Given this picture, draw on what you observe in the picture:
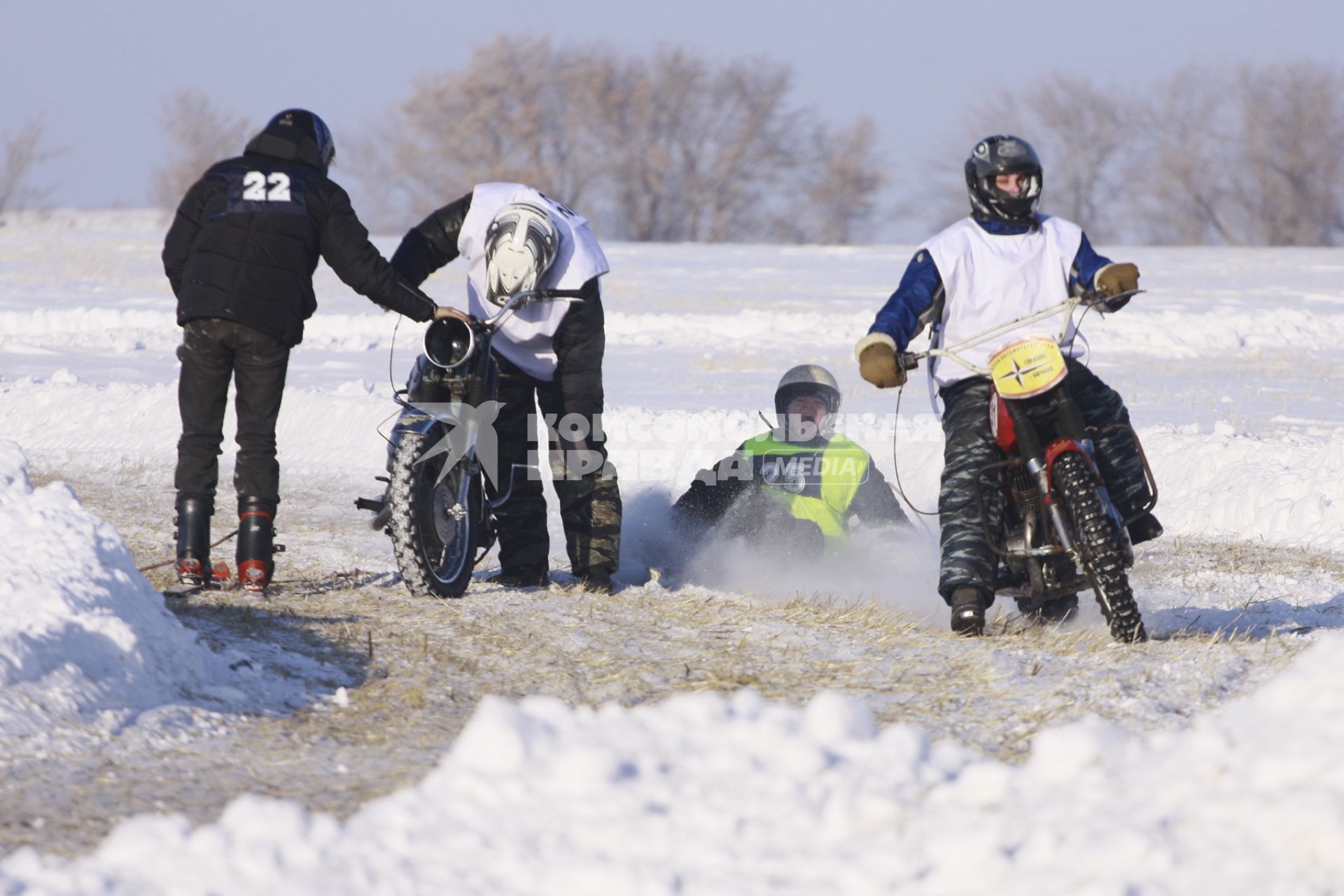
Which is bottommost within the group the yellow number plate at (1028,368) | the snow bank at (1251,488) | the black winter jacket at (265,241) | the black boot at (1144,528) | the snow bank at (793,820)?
the snow bank at (1251,488)

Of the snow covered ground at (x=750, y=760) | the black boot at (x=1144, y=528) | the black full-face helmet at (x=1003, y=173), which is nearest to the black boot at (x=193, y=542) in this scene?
the snow covered ground at (x=750, y=760)

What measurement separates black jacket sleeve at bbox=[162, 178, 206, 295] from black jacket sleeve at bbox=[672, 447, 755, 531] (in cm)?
303

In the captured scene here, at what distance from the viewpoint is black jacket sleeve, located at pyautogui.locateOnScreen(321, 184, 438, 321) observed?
19.5 feet

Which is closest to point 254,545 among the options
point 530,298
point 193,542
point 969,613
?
point 193,542

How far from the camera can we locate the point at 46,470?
35.2ft

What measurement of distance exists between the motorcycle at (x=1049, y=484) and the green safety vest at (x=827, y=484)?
1.88 m

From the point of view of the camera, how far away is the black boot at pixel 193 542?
588cm

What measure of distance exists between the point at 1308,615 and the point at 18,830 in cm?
558

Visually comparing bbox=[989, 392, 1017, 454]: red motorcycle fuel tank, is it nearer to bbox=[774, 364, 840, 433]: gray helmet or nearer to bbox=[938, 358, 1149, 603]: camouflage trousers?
bbox=[938, 358, 1149, 603]: camouflage trousers

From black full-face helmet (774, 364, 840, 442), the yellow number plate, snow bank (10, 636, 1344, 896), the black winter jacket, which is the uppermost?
the black winter jacket

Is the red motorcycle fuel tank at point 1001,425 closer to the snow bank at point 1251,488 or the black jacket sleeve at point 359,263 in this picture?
the black jacket sleeve at point 359,263

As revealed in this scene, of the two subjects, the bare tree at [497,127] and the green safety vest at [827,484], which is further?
the bare tree at [497,127]

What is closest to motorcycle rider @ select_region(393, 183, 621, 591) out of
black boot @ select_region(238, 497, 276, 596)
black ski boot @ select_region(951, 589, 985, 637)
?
black boot @ select_region(238, 497, 276, 596)

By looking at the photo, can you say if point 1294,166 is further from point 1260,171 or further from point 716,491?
point 716,491
